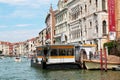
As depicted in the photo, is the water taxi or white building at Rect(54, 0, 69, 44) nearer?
the water taxi

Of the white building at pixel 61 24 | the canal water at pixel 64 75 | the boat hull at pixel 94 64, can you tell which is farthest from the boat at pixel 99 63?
the white building at pixel 61 24

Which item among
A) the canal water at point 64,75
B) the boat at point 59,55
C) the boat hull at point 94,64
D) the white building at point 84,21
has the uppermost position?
the white building at point 84,21

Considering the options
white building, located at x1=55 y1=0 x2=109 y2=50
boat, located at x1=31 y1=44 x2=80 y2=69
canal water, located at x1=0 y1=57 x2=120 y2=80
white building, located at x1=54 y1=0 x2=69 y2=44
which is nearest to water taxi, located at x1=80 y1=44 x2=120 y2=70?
canal water, located at x1=0 y1=57 x2=120 y2=80

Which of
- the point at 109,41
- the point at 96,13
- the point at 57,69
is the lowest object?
the point at 57,69

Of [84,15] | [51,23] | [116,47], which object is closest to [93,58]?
[116,47]

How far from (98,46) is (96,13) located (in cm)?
423

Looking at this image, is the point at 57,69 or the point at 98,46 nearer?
the point at 57,69

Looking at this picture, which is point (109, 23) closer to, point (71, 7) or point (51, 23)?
point (71, 7)

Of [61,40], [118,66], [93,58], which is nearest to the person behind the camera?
[118,66]

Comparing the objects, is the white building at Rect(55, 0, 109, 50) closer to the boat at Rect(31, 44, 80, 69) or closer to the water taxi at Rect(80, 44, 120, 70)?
the water taxi at Rect(80, 44, 120, 70)

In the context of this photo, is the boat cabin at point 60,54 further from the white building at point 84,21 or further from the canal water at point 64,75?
the white building at point 84,21

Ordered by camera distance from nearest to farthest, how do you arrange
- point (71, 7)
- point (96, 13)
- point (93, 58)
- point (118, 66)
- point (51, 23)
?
1. point (118, 66)
2. point (93, 58)
3. point (96, 13)
4. point (71, 7)
5. point (51, 23)

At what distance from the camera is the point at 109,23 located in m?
52.7

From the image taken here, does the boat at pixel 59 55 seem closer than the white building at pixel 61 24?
Yes
